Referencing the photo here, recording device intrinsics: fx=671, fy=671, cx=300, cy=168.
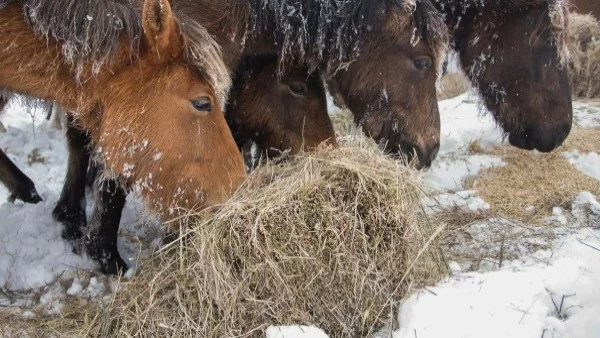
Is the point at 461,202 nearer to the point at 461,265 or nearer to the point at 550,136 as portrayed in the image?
the point at 550,136

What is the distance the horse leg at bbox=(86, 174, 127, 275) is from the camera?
416 cm

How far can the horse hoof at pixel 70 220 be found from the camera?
444 cm

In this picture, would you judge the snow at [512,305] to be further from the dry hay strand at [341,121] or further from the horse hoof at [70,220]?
the dry hay strand at [341,121]

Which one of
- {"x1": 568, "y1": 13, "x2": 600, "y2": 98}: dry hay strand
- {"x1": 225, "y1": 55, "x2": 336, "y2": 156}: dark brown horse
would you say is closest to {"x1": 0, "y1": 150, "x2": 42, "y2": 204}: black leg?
{"x1": 225, "y1": 55, "x2": 336, "y2": 156}: dark brown horse

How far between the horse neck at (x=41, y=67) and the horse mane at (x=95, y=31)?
0.06 m

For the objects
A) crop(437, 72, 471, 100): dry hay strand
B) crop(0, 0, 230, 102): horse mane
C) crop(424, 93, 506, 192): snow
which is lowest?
crop(437, 72, 471, 100): dry hay strand

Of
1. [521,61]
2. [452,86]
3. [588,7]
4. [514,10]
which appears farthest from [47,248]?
[588,7]

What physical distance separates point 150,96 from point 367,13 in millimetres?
1641

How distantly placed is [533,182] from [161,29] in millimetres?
3489

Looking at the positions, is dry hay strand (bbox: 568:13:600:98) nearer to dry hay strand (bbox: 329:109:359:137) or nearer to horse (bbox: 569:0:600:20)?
horse (bbox: 569:0:600:20)

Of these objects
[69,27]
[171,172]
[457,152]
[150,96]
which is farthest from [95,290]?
[457,152]

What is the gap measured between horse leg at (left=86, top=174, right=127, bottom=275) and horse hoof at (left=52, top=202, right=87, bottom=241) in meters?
0.26

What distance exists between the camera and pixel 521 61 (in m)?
5.21

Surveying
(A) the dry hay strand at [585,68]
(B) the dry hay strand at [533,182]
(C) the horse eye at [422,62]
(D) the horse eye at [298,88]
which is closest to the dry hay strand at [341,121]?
(B) the dry hay strand at [533,182]
